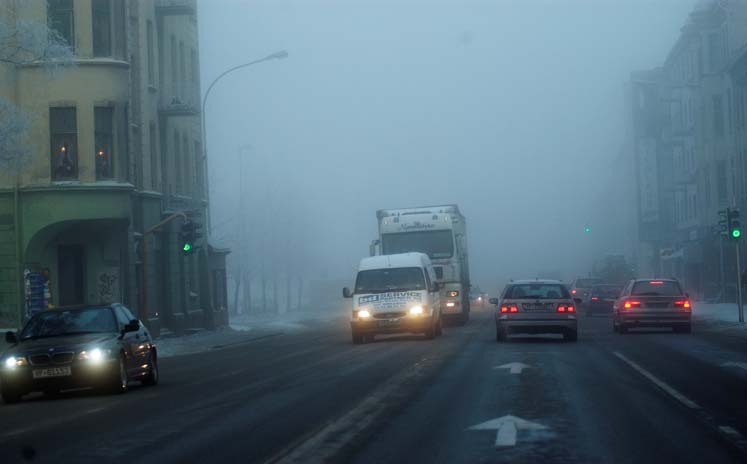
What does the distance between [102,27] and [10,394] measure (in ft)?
82.0

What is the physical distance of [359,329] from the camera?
3516cm

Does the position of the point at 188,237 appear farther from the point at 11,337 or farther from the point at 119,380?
the point at 119,380

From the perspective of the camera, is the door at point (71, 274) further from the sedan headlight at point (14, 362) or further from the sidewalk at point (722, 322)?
the sedan headlight at point (14, 362)

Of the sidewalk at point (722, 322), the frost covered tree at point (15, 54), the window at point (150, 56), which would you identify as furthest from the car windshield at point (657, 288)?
the window at point (150, 56)

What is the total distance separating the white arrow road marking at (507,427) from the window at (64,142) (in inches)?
1193

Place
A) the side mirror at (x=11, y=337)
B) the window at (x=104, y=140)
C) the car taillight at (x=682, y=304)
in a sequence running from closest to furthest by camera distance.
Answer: the side mirror at (x=11, y=337)
the car taillight at (x=682, y=304)
the window at (x=104, y=140)

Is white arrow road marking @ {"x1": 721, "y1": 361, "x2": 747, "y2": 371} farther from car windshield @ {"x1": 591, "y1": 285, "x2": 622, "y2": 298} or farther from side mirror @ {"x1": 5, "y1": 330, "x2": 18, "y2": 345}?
car windshield @ {"x1": 591, "y1": 285, "x2": 622, "y2": 298}

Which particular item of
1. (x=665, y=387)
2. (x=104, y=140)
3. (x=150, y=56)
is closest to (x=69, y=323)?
(x=665, y=387)

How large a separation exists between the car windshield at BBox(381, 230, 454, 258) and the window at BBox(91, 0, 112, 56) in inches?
425

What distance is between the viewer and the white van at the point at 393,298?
34.8 m

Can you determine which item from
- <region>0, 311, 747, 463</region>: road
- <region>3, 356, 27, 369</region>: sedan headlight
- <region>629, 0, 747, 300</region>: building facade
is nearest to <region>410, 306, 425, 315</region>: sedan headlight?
<region>0, 311, 747, 463</region>: road

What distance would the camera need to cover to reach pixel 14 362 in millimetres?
20531

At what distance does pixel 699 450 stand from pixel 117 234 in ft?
117

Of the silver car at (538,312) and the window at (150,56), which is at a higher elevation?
the window at (150,56)
